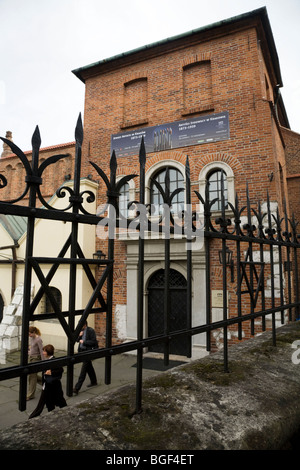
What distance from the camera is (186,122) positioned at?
849cm

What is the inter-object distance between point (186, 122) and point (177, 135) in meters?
0.47

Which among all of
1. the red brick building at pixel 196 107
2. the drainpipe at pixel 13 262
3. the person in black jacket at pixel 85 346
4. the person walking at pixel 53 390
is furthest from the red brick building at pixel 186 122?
the person walking at pixel 53 390

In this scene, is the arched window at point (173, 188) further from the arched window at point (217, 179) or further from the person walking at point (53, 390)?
the person walking at point (53, 390)

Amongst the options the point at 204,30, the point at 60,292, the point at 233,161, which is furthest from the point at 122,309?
the point at 204,30

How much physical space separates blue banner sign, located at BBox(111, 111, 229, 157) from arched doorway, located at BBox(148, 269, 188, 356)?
4.00 metres

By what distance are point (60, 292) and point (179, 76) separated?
815 cm

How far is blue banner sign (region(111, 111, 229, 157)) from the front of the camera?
319 inches

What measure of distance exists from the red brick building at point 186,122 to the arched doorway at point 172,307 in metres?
0.04

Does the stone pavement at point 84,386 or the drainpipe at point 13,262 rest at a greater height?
the drainpipe at point 13,262

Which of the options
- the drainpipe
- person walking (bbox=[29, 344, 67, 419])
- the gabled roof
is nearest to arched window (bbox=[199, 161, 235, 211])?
the gabled roof

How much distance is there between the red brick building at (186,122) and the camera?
25.0 feet

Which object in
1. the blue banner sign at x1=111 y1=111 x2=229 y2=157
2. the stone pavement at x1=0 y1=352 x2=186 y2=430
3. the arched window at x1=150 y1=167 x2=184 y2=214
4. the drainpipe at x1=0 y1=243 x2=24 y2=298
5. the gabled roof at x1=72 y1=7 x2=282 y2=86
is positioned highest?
the gabled roof at x1=72 y1=7 x2=282 y2=86

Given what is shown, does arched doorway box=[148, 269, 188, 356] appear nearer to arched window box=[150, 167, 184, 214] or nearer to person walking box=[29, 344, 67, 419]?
arched window box=[150, 167, 184, 214]
